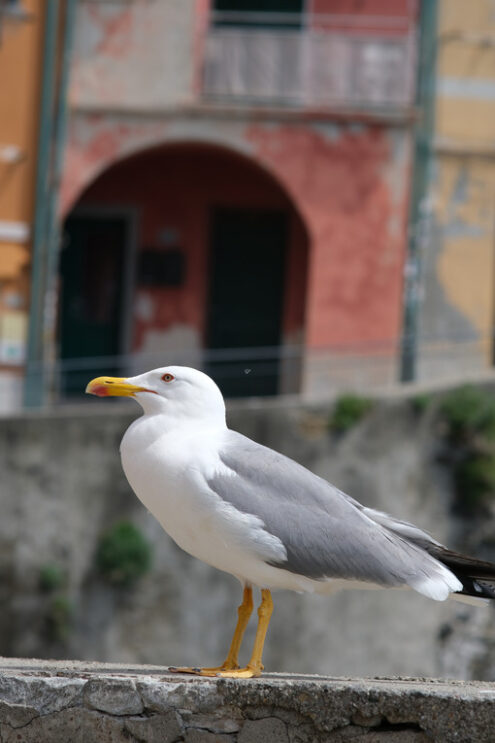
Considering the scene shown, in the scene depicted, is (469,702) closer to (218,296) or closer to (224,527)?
(224,527)

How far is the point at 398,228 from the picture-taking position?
21.2 m

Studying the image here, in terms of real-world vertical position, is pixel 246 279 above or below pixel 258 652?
above

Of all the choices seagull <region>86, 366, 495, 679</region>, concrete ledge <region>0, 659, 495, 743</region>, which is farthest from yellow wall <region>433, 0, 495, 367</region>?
concrete ledge <region>0, 659, 495, 743</region>

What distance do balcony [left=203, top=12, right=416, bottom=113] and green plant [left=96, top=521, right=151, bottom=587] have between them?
6357mm

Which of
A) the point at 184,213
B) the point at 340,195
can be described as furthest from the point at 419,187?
the point at 184,213

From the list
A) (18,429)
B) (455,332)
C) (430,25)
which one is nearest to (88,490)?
(18,429)

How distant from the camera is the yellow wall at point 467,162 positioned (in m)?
21.0

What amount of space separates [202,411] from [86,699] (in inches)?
49.6

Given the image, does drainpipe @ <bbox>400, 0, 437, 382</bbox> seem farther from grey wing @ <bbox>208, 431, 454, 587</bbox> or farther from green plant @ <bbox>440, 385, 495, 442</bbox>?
grey wing @ <bbox>208, 431, 454, 587</bbox>

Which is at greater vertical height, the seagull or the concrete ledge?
the seagull

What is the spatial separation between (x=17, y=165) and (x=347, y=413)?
5.82 meters

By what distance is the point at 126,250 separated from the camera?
23016 mm

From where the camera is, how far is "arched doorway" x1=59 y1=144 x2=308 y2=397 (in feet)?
74.8

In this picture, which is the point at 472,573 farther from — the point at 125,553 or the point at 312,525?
the point at 125,553
